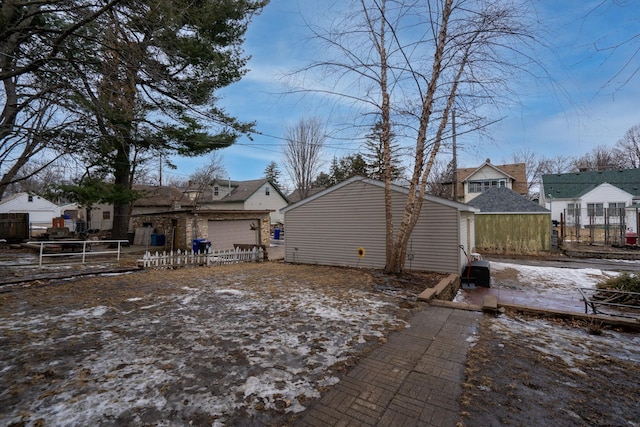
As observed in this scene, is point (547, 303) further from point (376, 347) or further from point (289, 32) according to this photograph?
point (289, 32)

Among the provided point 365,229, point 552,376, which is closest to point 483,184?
point 365,229

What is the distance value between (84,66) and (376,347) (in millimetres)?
6868

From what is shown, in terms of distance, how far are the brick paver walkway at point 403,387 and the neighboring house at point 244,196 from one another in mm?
24572

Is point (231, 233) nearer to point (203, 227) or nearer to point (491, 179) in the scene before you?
point (203, 227)

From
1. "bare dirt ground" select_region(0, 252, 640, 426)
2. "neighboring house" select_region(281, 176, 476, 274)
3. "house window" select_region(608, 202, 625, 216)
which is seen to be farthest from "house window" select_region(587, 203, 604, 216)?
"bare dirt ground" select_region(0, 252, 640, 426)

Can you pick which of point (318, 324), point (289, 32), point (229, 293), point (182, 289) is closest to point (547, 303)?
point (318, 324)

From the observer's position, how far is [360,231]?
33.2ft

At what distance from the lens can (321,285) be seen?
7160mm

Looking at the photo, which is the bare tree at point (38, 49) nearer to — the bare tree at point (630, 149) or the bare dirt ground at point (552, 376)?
the bare dirt ground at point (552, 376)

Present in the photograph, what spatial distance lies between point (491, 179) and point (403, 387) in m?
32.0

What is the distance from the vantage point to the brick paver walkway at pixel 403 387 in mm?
2309

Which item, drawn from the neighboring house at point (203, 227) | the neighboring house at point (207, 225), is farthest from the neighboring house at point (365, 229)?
the neighboring house at point (207, 225)

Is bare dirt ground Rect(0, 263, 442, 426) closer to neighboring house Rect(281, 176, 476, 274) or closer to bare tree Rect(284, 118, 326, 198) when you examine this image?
neighboring house Rect(281, 176, 476, 274)

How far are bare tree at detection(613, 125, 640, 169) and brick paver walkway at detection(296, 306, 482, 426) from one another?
1620 inches
